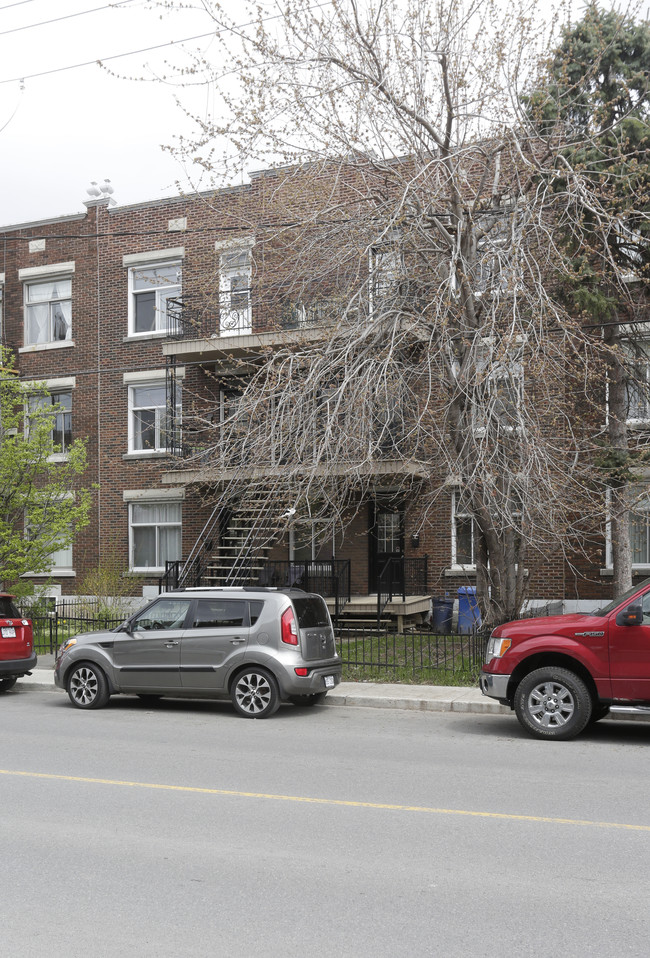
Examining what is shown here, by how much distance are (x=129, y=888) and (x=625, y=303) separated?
15.5 m

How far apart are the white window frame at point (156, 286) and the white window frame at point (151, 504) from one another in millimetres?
4233

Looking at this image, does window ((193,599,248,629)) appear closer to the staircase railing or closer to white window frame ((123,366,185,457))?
the staircase railing

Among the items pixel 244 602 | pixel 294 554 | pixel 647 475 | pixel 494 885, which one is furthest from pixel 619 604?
pixel 294 554

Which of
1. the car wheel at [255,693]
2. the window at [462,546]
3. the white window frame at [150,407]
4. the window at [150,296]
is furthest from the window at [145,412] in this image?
the car wheel at [255,693]

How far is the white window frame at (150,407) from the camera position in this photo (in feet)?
80.1

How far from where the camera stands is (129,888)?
5.26 meters

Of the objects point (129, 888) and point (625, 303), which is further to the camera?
point (625, 303)

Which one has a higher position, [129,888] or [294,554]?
[294,554]

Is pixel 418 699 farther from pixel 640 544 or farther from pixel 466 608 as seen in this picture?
pixel 640 544

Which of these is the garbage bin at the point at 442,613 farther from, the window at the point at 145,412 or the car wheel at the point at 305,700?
the window at the point at 145,412

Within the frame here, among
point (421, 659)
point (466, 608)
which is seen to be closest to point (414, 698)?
point (421, 659)

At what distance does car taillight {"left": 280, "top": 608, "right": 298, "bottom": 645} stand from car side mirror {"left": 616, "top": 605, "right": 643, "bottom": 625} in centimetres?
394

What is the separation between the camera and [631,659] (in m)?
9.79

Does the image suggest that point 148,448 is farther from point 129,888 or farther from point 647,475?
point 129,888
